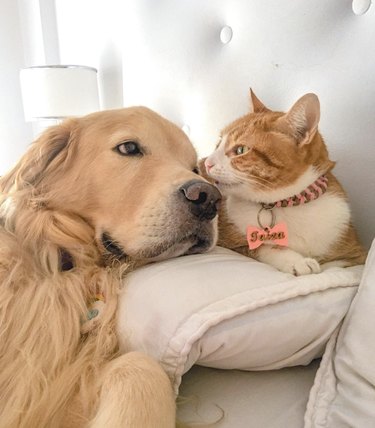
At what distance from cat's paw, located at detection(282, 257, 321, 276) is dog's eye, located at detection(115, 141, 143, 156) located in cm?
47

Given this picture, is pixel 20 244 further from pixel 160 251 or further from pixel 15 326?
pixel 160 251

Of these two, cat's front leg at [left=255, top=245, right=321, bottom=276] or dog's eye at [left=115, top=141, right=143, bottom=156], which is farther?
dog's eye at [left=115, top=141, right=143, bottom=156]

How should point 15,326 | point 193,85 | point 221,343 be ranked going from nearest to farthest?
1. point 221,343
2. point 15,326
3. point 193,85

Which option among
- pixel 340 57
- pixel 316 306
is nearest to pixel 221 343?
pixel 316 306

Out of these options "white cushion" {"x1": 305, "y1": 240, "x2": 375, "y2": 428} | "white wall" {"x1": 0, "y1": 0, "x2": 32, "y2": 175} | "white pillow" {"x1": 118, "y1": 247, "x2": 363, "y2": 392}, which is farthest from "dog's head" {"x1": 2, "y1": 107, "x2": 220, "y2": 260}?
"white wall" {"x1": 0, "y1": 0, "x2": 32, "y2": 175}

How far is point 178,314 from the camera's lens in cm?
72

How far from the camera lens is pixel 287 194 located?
1104 millimetres

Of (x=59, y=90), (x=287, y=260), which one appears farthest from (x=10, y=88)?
(x=287, y=260)

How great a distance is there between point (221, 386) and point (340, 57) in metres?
0.95

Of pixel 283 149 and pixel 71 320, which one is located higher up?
pixel 283 149

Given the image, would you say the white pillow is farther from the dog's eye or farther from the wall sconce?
the wall sconce

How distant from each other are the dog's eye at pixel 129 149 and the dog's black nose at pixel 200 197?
20cm

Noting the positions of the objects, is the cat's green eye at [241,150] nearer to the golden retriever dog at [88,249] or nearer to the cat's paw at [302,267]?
the golden retriever dog at [88,249]

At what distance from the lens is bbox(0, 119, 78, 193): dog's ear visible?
42.8 inches
